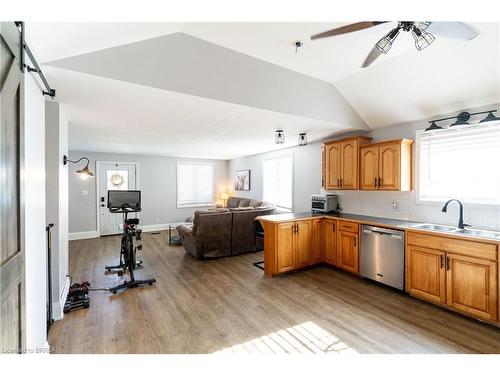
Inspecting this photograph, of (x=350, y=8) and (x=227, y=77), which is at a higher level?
(x=227, y=77)

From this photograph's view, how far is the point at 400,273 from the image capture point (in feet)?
10.1

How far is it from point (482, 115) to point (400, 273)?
7.25ft

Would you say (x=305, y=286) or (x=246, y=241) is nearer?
(x=305, y=286)

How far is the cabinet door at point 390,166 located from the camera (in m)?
3.39

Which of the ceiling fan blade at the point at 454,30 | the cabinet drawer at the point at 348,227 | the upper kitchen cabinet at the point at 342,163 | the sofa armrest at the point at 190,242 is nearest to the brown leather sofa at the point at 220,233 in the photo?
the sofa armrest at the point at 190,242

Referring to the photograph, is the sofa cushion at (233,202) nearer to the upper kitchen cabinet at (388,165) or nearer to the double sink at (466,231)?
the upper kitchen cabinet at (388,165)

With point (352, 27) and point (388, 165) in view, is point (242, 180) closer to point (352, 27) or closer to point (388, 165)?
point (388, 165)

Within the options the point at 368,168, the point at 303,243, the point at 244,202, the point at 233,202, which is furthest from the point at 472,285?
the point at 233,202

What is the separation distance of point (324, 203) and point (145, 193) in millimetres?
5312

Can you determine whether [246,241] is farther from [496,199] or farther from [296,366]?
[296,366]

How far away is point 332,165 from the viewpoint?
4316 millimetres

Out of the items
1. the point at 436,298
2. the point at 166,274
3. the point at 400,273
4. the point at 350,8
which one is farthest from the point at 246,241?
the point at 350,8

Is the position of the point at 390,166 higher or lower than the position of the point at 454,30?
lower

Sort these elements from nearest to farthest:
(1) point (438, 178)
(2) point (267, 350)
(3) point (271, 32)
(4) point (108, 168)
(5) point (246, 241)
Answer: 1. (2) point (267, 350)
2. (3) point (271, 32)
3. (1) point (438, 178)
4. (5) point (246, 241)
5. (4) point (108, 168)
